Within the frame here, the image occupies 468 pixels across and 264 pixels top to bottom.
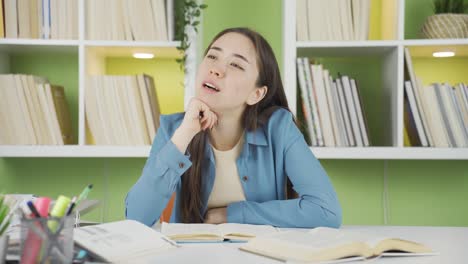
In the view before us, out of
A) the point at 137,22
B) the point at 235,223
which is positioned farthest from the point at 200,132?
the point at 137,22

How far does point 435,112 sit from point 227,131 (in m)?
0.98

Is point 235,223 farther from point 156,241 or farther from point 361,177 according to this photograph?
point 361,177

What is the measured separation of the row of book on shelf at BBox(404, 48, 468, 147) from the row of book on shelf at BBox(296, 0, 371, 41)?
0.75 ft

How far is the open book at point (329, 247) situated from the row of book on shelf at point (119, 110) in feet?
4.51

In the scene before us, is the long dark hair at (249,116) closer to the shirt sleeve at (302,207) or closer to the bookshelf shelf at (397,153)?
the shirt sleeve at (302,207)

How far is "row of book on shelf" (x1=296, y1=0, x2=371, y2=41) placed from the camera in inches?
91.7

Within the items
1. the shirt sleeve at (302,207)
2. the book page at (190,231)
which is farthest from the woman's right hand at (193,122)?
the book page at (190,231)

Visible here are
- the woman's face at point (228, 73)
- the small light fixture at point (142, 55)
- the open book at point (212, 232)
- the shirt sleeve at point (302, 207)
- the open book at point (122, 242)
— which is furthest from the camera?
the small light fixture at point (142, 55)

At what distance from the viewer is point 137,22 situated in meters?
2.39

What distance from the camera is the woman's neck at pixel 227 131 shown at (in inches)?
73.0

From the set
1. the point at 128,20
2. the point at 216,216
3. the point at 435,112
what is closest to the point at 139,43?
the point at 128,20

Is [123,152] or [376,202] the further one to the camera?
[376,202]

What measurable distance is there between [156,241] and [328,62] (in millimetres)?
1752

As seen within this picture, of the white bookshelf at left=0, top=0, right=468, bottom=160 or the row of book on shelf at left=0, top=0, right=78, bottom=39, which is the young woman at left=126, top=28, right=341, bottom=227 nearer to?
the white bookshelf at left=0, top=0, right=468, bottom=160
